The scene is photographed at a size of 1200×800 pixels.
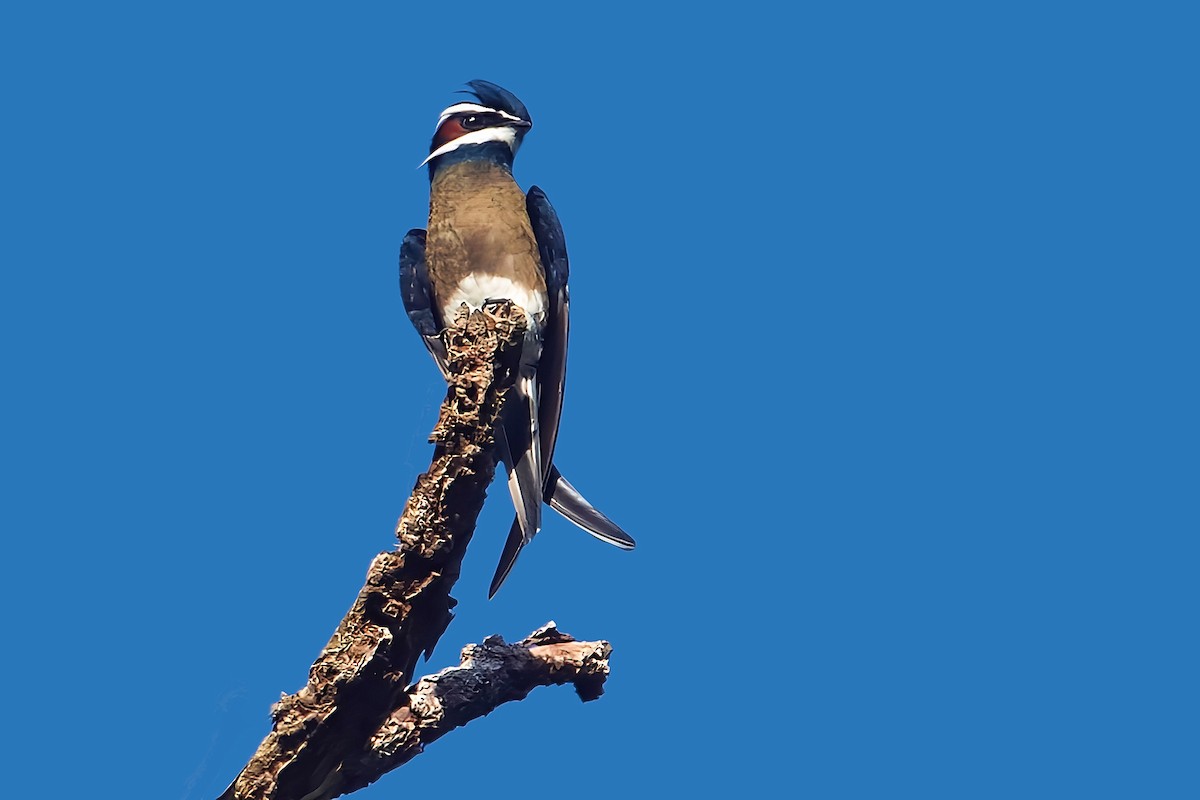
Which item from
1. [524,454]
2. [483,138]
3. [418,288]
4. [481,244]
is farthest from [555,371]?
[483,138]

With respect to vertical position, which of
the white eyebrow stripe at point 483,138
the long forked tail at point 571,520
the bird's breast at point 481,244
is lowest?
the long forked tail at point 571,520

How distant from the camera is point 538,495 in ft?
20.8

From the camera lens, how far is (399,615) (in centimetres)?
554

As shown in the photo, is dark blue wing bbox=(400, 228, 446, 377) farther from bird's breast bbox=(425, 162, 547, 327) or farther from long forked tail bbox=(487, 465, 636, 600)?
long forked tail bbox=(487, 465, 636, 600)

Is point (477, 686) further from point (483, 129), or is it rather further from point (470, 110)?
point (470, 110)

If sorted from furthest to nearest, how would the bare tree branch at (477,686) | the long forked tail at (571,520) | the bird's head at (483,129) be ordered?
1. the bird's head at (483,129)
2. the long forked tail at (571,520)
3. the bare tree branch at (477,686)

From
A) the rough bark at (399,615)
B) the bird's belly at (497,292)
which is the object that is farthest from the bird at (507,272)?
the rough bark at (399,615)

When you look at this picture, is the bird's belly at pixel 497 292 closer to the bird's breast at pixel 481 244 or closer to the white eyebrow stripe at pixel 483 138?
the bird's breast at pixel 481 244

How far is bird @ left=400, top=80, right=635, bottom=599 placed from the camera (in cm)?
630

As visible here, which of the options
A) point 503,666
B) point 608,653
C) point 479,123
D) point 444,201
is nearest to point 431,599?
point 503,666

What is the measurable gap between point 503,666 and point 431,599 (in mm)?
800

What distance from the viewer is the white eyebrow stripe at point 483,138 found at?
6656mm

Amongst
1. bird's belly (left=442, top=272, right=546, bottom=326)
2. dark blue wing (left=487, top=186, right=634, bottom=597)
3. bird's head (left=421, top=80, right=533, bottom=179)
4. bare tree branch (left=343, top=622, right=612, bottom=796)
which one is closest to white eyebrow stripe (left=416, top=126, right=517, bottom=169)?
bird's head (left=421, top=80, right=533, bottom=179)

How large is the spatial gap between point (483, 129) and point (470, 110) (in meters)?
0.13
